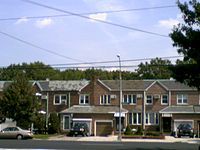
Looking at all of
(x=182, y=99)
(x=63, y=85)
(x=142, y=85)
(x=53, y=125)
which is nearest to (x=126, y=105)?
(x=142, y=85)

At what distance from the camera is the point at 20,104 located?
211ft

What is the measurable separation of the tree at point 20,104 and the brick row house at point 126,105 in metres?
7.62

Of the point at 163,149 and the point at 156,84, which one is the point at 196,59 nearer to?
the point at 163,149

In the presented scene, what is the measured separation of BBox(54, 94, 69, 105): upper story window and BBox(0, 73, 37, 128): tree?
31.2ft

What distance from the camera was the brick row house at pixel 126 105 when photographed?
6956 centimetres

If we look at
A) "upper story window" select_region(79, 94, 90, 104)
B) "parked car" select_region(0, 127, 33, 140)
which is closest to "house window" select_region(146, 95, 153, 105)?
"upper story window" select_region(79, 94, 90, 104)

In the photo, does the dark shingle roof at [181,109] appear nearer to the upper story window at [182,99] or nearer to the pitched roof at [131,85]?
the upper story window at [182,99]

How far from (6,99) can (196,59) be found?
1795 inches

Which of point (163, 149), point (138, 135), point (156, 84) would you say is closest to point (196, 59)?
point (163, 149)

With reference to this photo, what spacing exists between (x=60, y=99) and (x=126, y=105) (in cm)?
1019

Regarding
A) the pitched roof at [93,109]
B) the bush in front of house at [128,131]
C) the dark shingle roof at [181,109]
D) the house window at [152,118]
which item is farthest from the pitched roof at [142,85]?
the bush in front of house at [128,131]

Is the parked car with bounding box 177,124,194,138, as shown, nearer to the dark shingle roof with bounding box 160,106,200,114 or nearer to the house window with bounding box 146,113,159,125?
the dark shingle roof with bounding box 160,106,200,114

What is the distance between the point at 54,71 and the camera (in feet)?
436

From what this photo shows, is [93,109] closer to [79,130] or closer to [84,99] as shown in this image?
[84,99]
